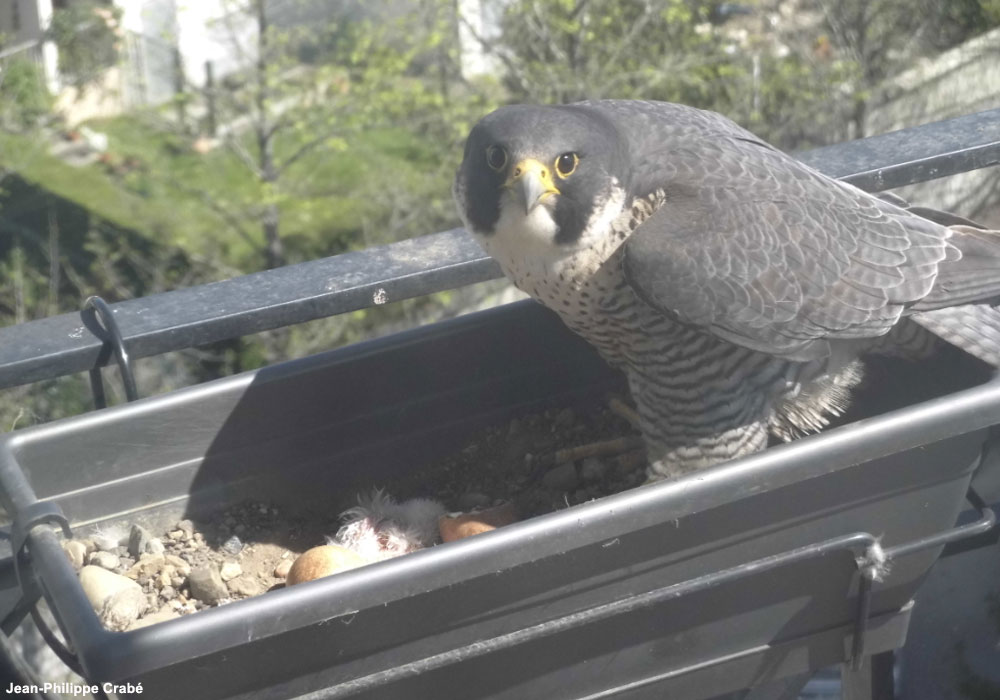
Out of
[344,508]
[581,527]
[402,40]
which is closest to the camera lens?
[581,527]

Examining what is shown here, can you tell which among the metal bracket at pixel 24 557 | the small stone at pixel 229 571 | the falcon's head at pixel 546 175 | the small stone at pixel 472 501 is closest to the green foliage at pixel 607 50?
the falcon's head at pixel 546 175

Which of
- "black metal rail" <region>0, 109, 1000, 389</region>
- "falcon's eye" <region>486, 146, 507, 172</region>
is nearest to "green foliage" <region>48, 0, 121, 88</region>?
"black metal rail" <region>0, 109, 1000, 389</region>

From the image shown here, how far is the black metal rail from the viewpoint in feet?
5.70

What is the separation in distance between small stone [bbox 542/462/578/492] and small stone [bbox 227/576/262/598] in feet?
1.68

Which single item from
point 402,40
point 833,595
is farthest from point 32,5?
point 833,595

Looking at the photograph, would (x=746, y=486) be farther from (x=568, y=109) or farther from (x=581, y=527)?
(x=568, y=109)

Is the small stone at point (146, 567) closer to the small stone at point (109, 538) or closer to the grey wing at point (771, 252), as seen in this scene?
the small stone at point (109, 538)

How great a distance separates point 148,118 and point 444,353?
271 inches

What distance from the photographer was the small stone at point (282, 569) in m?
1.79

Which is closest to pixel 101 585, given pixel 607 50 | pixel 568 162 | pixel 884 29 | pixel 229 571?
pixel 229 571

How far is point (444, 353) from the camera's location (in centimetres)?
186

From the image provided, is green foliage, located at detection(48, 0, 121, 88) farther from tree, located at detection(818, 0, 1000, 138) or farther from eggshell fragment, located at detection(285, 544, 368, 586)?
eggshell fragment, located at detection(285, 544, 368, 586)

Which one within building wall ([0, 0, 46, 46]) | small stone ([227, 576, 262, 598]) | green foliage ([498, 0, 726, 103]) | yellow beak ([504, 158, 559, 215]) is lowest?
building wall ([0, 0, 46, 46])

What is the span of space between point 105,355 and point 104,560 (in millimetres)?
304
